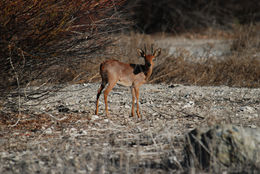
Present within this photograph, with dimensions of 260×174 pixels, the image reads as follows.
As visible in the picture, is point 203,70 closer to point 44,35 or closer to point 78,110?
point 78,110

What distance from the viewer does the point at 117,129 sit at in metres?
4.93

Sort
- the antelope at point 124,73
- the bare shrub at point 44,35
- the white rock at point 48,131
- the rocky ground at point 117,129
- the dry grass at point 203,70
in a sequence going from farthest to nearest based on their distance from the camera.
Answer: the dry grass at point 203,70 → the antelope at point 124,73 → the white rock at point 48,131 → the bare shrub at point 44,35 → the rocky ground at point 117,129

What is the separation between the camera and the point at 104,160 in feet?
12.8

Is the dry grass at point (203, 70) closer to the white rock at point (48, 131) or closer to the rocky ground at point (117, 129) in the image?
the rocky ground at point (117, 129)

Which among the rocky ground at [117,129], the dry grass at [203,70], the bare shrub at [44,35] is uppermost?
the bare shrub at [44,35]

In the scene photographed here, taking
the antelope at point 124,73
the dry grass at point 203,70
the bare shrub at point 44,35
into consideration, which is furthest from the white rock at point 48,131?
the dry grass at point 203,70

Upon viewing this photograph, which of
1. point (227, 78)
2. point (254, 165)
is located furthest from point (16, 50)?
point (227, 78)

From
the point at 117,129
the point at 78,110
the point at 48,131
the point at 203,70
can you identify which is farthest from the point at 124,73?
the point at 203,70

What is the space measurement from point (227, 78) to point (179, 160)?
16.6ft

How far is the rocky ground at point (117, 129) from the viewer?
382 centimetres

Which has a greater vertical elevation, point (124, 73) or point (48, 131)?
point (124, 73)

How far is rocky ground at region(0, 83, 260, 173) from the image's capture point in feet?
12.5

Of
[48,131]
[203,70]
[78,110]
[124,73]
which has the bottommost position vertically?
[48,131]

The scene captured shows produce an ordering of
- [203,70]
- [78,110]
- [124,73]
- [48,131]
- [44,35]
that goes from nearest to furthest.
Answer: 1. [44,35]
2. [48,131]
3. [124,73]
4. [78,110]
5. [203,70]
